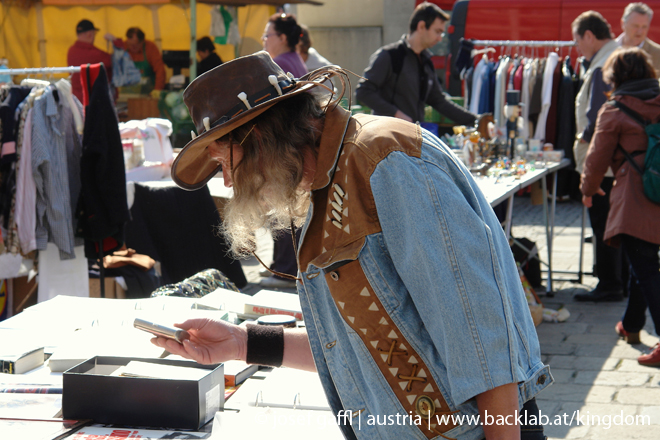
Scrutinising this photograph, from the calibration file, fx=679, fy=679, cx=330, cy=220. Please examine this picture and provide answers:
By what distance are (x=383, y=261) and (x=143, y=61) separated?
392 inches

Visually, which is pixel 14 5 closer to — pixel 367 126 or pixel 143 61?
pixel 143 61

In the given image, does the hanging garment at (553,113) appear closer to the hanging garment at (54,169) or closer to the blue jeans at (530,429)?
the hanging garment at (54,169)

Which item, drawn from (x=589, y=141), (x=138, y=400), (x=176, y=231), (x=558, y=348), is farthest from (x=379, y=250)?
(x=589, y=141)

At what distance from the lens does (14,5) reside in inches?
402

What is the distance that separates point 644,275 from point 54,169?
3593mm

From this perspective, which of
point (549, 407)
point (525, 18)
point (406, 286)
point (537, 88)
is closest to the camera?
point (406, 286)

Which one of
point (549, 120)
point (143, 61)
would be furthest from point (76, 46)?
point (549, 120)

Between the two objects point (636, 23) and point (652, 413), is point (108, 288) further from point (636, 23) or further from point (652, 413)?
point (636, 23)

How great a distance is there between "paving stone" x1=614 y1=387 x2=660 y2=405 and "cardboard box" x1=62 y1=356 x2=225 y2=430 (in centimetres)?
266

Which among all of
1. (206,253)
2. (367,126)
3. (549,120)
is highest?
(367,126)

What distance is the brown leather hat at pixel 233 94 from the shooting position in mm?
1296

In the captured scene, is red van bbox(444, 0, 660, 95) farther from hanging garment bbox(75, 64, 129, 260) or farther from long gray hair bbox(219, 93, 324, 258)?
long gray hair bbox(219, 93, 324, 258)

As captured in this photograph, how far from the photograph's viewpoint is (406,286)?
1200 mm

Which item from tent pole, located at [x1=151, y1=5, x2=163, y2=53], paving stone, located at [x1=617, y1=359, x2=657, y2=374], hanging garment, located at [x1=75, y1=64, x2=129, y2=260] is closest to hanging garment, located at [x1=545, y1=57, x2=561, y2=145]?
paving stone, located at [x1=617, y1=359, x2=657, y2=374]
